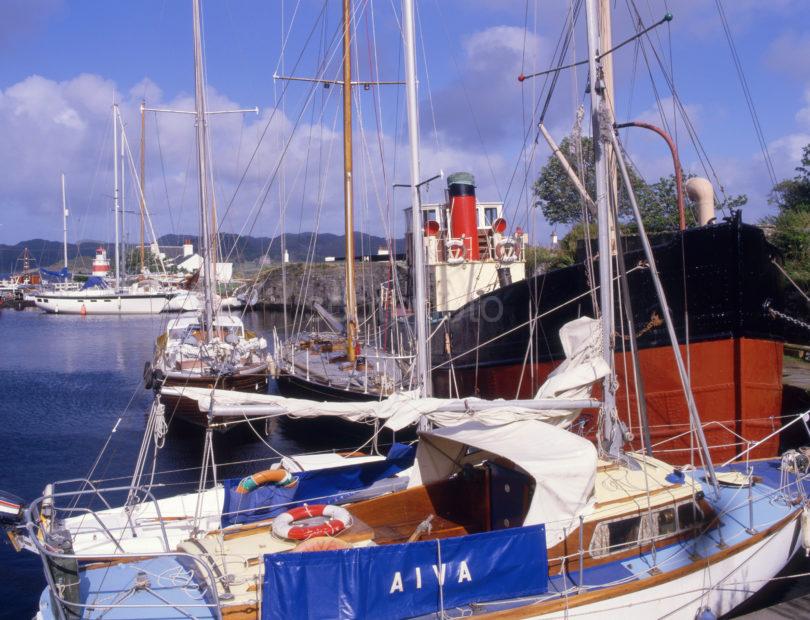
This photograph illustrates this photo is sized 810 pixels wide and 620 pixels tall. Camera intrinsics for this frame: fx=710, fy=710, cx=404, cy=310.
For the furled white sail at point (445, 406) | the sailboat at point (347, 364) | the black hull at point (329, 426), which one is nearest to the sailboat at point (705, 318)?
the furled white sail at point (445, 406)

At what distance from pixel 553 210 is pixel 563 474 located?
117ft

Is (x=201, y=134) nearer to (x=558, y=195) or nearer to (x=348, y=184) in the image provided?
(x=348, y=184)

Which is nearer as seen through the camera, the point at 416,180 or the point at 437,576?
the point at 437,576

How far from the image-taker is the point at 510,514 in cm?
910

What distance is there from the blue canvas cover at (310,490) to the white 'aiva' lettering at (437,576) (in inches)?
121

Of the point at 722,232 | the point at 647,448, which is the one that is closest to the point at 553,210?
the point at 722,232

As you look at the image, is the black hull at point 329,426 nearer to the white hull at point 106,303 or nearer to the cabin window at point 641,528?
the cabin window at point 641,528

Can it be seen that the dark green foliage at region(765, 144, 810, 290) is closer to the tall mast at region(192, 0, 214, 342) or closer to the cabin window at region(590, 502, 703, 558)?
the cabin window at region(590, 502, 703, 558)

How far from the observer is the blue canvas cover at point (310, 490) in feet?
34.7

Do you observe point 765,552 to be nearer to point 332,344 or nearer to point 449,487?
point 449,487

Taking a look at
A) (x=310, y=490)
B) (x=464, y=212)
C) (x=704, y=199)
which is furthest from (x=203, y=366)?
(x=704, y=199)

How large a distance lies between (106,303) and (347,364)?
197 ft

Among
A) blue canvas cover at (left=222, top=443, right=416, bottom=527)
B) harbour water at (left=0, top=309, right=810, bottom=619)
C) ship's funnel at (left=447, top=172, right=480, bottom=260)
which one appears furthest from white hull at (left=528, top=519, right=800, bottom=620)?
ship's funnel at (left=447, top=172, right=480, bottom=260)

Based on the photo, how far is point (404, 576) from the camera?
24.4 ft
